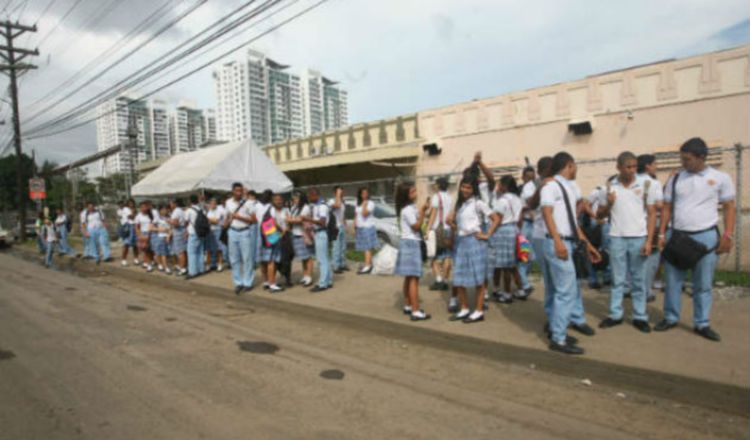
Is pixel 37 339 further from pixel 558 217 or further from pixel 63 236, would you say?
pixel 63 236

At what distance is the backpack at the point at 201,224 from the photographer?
31.0ft

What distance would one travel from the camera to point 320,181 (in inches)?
966

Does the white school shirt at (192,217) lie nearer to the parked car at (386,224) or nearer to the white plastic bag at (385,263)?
the parked car at (386,224)

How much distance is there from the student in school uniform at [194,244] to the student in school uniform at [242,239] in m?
1.68

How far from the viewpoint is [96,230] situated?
540 inches

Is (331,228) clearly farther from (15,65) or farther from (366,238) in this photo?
(15,65)

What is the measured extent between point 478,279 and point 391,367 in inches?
56.7

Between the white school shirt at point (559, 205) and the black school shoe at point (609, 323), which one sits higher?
the white school shirt at point (559, 205)

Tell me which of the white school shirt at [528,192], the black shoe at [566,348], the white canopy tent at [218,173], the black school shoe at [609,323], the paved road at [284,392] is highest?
the white canopy tent at [218,173]

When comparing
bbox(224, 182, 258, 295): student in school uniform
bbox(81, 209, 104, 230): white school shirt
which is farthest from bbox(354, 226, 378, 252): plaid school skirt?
bbox(81, 209, 104, 230): white school shirt

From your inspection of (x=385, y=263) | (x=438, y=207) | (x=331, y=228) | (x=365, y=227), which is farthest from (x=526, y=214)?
(x=365, y=227)

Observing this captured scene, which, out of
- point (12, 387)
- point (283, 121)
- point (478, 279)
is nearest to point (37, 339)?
point (12, 387)

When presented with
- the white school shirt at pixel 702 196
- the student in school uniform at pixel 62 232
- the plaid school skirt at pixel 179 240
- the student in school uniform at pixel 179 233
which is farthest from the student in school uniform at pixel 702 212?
the student in school uniform at pixel 62 232

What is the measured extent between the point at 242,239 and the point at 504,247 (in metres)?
4.32
